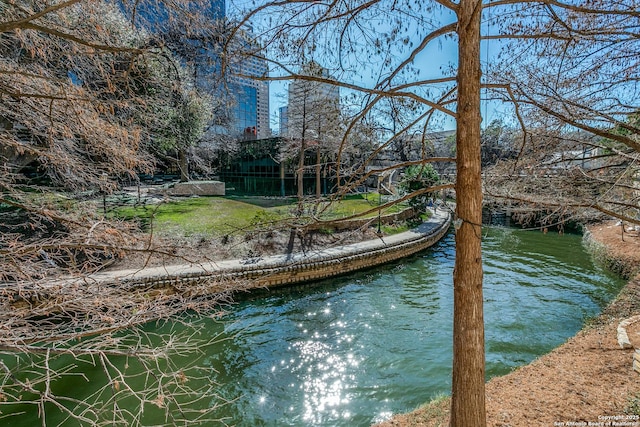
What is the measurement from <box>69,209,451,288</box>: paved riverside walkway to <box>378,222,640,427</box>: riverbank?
475 cm

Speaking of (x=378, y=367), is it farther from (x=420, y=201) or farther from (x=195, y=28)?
(x=420, y=201)

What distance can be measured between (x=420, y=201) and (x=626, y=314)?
1236cm

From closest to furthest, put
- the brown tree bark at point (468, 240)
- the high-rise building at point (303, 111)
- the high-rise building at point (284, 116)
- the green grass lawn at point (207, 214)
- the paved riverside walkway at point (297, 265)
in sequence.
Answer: the brown tree bark at point (468, 240) → the paved riverside walkway at point (297, 265) → the high-rise building at point (303, 111) → the green grass lawn at point (207, 214) → the high-rise building at point (284, 116)

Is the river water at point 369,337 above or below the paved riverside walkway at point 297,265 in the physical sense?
below

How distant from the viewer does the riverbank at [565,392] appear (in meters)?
3.69

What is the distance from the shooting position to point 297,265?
11.1m

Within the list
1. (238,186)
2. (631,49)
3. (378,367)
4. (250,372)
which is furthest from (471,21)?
(238,186)

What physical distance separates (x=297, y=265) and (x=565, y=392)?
7974 mm

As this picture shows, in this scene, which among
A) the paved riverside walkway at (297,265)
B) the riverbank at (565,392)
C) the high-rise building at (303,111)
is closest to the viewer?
the riverbank at (565,392)

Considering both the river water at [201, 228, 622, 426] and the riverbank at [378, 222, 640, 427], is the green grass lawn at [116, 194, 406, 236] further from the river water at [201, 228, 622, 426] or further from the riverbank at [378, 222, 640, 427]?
the riverbank at [378, 222, 640, 427]

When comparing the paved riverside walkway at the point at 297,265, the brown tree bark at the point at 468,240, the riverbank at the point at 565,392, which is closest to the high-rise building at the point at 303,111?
the paved riverside walkway at the point at 297,265

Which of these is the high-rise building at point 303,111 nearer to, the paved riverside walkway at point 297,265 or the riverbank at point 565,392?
the paved riverside walkway at point 297,265

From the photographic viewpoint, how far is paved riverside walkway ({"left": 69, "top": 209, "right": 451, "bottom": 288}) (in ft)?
30.6

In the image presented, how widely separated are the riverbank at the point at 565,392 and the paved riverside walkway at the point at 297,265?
4753 millimetres
